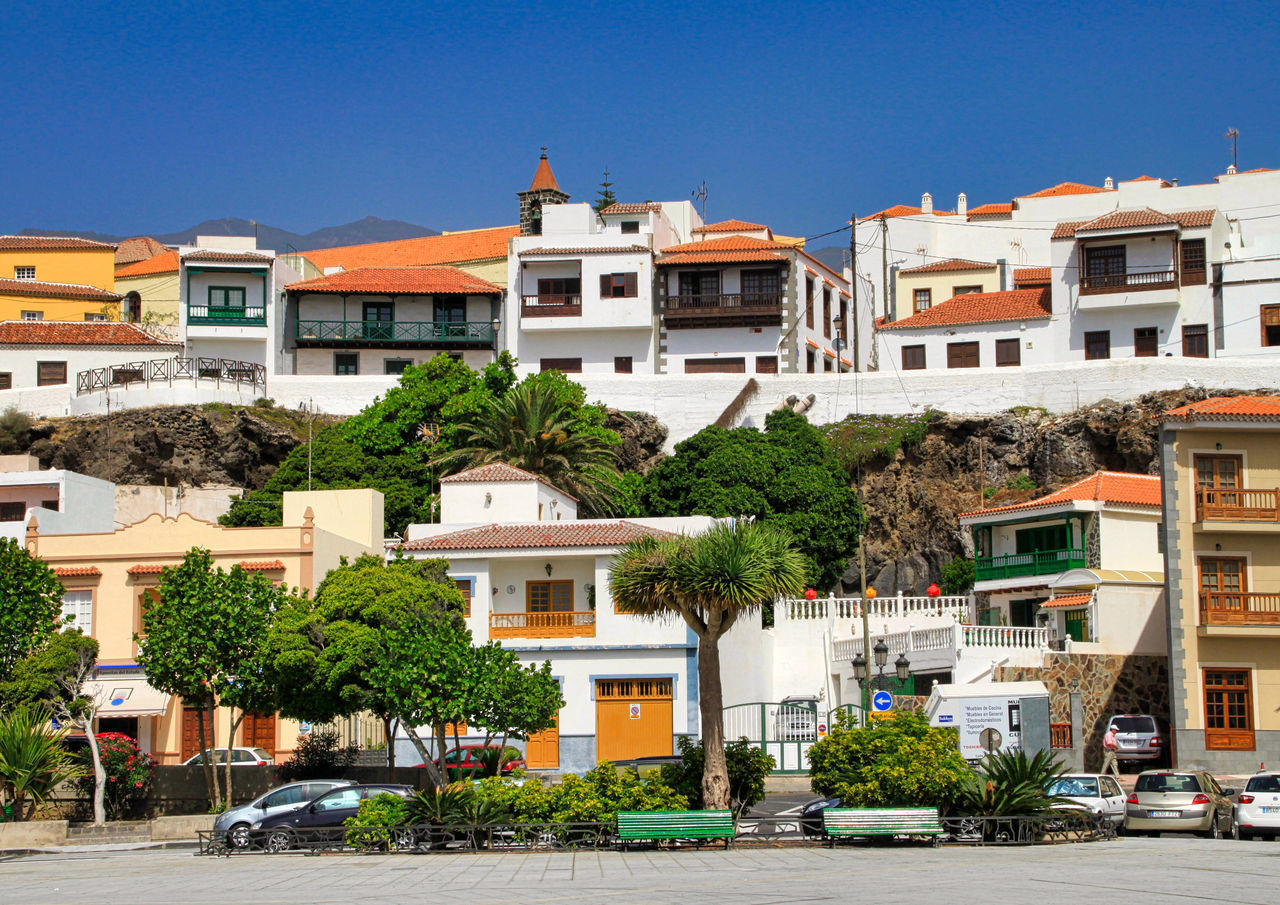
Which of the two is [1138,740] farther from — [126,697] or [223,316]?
[223,316]

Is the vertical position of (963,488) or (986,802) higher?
(963,488)

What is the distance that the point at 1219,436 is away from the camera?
37.8 meters

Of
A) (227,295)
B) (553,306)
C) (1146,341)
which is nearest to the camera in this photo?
(1146,341)

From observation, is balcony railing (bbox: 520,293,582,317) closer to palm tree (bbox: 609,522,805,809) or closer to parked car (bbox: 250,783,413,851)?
parked car (bbox: 250,783,413,851)

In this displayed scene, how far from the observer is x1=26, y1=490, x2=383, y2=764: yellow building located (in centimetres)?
3788

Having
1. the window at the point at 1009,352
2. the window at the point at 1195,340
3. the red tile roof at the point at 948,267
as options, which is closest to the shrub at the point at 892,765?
the window at the point at 1009,352

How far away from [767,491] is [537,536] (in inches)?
561

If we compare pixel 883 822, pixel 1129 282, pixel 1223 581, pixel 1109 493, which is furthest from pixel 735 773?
pixel 1129 282

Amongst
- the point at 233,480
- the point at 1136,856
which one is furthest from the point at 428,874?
the point at 233,480

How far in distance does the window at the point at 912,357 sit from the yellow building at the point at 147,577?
3572cm

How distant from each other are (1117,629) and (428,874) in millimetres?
24185

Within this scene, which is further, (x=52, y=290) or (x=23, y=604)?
(x=52, y=290)

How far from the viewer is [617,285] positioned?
234 feet

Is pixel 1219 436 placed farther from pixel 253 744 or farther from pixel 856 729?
pixel 253 744
